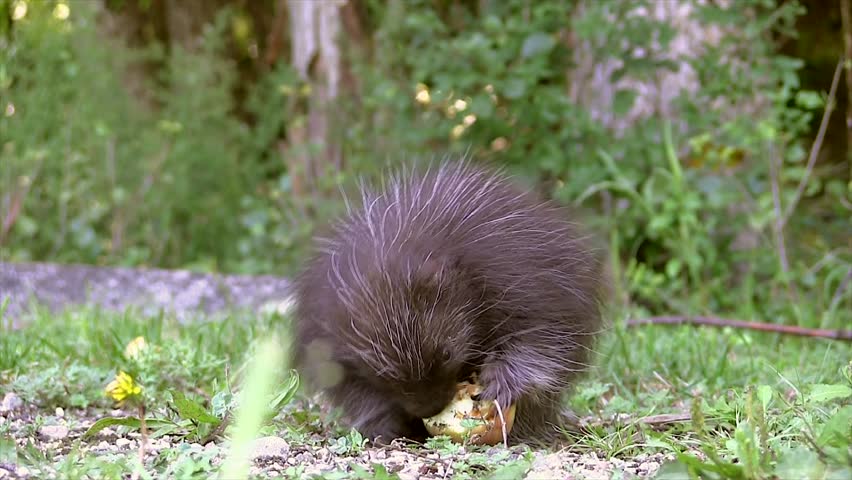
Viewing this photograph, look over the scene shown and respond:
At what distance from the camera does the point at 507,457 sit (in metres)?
2.37

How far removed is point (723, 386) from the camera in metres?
3.38

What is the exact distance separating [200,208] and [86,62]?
4.82ft

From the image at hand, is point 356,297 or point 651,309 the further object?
point 651,309

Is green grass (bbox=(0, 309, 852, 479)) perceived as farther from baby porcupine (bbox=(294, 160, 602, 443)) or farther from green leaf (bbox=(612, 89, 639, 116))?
green leaf (bbox=(612, 89, 639, 116))

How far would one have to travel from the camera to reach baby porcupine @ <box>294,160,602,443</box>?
102 inches

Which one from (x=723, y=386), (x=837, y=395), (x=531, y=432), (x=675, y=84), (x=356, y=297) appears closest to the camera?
(x=837, y=395)

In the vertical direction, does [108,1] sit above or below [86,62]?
above

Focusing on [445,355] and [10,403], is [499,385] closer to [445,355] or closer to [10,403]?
[445,355]

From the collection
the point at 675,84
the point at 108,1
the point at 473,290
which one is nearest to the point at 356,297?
the point at 473,290

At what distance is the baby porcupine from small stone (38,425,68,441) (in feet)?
2.50

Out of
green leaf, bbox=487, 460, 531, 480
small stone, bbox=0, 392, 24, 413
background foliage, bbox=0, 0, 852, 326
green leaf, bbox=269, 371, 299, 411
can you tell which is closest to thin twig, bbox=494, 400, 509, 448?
green leaf, bbox=487, 460, 531, 480

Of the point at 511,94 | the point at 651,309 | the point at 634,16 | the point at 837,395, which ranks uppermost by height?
the point at 634,16

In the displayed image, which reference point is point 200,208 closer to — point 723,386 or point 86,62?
point 86,62

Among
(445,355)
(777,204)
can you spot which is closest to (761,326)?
(777,204)
